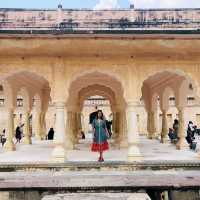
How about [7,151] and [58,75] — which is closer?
[58,75]

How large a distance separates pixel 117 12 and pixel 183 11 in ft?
7.43

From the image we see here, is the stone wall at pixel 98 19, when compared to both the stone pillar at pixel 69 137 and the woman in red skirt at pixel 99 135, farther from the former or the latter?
the woman in red skirt at pixel 99 135

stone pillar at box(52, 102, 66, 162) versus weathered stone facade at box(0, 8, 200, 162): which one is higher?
weathered stone facade at box(0, 8, 200, 162)

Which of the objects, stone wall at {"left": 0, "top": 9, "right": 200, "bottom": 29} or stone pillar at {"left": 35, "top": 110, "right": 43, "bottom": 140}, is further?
stone pillar at {"left": 35, "top": 110, "right": 43, "bottom": 140}

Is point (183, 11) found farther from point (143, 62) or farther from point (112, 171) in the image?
point (112, 171)

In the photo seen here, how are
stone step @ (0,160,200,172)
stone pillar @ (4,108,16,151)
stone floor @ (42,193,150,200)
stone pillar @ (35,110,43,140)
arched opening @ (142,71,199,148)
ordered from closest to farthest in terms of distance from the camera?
1. stone floor @ (42,193,150,200)
2. stone step @ (0,160,200,172)
3. stone pillar @ (4,108,16,151)
4. arched opening @ (142,71,199,148)
5. stone pillar @ (35,110,43,140)

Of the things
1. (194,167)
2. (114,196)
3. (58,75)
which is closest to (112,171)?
(194,167)

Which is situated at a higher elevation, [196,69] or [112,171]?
[196,69]

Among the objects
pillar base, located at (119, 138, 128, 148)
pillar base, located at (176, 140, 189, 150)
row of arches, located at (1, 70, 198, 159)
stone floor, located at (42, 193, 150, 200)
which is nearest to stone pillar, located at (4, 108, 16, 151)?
row of arches, located at (1, 70, 198, 159)

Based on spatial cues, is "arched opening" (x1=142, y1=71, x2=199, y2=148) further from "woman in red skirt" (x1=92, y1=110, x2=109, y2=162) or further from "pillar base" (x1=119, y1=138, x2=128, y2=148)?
"woman in red skirt" (x1=92, y1=110, x2=109, y2=162)

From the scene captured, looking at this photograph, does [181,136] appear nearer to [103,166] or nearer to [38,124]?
[103,166]

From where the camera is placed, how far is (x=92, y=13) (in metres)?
13.1

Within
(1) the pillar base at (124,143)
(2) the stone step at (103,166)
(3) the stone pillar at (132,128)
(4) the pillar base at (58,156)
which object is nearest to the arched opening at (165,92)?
(3) the stone pillar at (132,128)

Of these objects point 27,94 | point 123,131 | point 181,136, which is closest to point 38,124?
point 27,94
